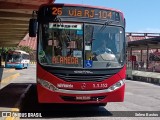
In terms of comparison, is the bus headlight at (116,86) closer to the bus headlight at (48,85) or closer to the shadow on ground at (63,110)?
the shadow on ground at (63,110)

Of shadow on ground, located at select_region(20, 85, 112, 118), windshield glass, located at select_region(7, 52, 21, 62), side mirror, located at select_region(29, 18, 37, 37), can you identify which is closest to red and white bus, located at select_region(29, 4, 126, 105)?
side mirror, located at select_region(29, 18, 37, 37)

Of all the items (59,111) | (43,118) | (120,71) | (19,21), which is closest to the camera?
(43,118)

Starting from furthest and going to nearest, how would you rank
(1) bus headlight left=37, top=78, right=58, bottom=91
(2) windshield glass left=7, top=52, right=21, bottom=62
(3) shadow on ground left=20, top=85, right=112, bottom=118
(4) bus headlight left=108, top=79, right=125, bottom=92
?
(2) windshield glass left=7, top=52, right=21, bottom=62 → (3) shadow on ground left=20, top=85, right=112, bottom=118 → (4) bus headlight left=108, top=79, right=125, bottom=92 → (1) bus headlight left=37, top=78, right=58, bottom=91

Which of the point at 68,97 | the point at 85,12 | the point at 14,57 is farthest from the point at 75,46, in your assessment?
the point at 14,57

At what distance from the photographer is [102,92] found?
34.3ft

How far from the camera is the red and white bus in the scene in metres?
10.3

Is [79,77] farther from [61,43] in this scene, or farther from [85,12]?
[85,12]

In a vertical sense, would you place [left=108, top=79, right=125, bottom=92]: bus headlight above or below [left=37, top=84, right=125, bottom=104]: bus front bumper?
above

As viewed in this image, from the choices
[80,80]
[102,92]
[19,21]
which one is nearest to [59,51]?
[80,80]

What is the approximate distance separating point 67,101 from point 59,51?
58.2 inches

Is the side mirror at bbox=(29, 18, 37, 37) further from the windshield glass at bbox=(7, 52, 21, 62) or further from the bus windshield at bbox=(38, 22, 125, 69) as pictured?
the windshield glass at bbox=(7, 52, 21, 62)

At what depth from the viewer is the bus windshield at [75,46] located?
10.5 meters

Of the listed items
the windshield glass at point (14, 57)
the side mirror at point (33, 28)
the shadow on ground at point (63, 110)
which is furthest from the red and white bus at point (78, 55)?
the windshield glass at point (14, 57)

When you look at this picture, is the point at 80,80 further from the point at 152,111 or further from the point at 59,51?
the point at 152,111
